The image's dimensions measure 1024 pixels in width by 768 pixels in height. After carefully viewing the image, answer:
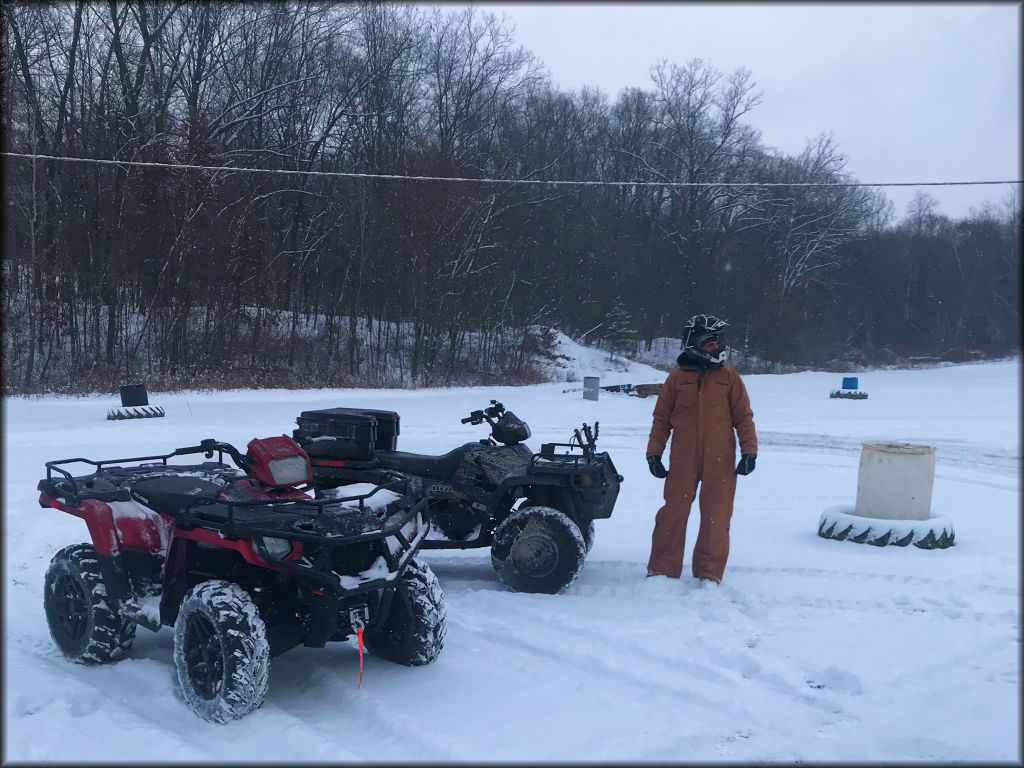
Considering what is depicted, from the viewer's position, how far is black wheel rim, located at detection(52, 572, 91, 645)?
4418 mm

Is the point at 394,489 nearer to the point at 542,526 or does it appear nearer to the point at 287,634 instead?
the point at 287,634

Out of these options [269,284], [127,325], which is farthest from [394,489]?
[269,284]

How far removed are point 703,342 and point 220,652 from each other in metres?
→ 3.81

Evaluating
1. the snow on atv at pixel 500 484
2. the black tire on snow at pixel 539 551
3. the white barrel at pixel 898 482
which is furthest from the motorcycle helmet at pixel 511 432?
the white barrel at pixel 898 482

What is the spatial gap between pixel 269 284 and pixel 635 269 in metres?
13.6

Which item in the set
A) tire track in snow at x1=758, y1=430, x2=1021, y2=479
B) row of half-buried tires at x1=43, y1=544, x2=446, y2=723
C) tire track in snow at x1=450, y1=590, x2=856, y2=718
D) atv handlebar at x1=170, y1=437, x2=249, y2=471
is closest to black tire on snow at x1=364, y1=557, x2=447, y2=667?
row of half-buried tires at x1=43, y1=544, x2=446, y2=723

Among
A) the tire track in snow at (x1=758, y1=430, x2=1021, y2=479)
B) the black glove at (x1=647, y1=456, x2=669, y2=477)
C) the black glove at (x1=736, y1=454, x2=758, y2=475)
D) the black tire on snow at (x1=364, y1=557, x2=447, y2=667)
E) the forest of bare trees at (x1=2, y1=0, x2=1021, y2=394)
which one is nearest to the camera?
the black tire on snow at (x1=364, y1=557, x2=447, y2=667)

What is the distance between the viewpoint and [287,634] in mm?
4059

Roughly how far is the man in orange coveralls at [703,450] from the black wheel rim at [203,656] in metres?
3.19

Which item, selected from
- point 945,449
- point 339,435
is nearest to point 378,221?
point 945,449

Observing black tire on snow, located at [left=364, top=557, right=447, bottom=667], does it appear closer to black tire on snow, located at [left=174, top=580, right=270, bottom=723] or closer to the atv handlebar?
black tire on snow, located at [left=174, top=580, right=270, bottom=723]

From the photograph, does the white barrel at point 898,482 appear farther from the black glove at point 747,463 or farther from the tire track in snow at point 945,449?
the tire track in snow at point 945,449

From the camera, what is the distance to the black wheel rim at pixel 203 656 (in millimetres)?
3770

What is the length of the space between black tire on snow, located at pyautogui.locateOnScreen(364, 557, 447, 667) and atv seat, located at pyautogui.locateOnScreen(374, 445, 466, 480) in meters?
1.81
